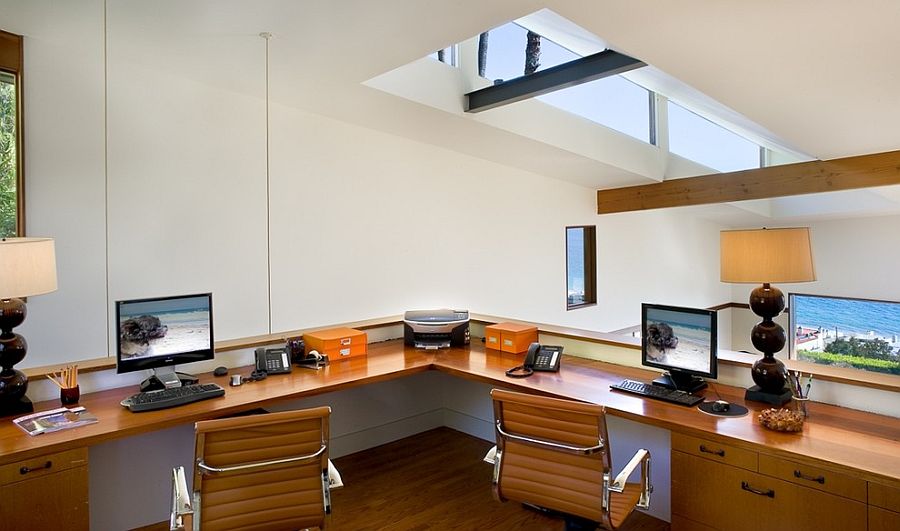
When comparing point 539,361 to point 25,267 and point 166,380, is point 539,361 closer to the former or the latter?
point 166,380

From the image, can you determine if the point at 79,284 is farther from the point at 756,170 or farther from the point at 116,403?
the point at 756,170

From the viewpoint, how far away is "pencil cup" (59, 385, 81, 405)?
2.31m

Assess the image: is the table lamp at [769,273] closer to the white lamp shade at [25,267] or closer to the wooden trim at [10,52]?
the white lamp shade at [25,267]

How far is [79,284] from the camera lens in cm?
324

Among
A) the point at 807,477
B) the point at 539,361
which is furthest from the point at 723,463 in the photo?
the point at 539,361

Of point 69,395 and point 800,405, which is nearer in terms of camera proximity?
point 800,405

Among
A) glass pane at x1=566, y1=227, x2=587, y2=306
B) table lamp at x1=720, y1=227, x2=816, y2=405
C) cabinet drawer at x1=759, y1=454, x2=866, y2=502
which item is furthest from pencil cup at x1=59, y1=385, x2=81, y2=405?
glass pane at x1=566, y1=227, x2=587, y2=306

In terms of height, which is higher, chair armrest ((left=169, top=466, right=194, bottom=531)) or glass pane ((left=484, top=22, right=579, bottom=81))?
glass pane ((left=484, top=22, right=579, bottom=81))

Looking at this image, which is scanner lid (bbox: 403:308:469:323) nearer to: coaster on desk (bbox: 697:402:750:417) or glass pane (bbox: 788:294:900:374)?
coaster on desk (bbox: 697:402:750:417)

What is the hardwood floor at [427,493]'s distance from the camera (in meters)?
2.70

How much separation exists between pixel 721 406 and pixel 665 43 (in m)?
1.71

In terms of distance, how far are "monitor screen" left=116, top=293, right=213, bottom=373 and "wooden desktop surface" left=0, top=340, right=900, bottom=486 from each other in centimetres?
19

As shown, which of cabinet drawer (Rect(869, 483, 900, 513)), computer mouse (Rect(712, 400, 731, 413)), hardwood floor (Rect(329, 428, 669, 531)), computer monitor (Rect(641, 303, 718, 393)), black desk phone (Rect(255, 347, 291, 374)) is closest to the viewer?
cabinet drawer (Rect(869, 483, 900, 513))

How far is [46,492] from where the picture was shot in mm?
1869
